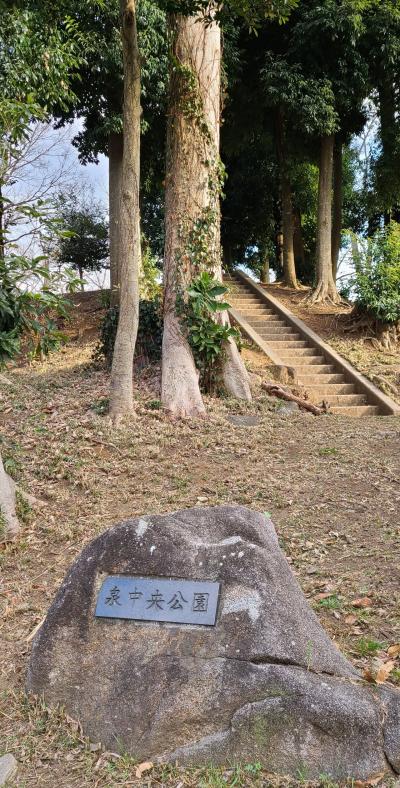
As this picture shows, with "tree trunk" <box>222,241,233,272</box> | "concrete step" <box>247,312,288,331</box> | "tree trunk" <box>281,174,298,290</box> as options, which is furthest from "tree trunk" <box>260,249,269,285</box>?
"concrete step" <box>247,312,288,331</box>

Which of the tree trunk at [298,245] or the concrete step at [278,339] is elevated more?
the tree trunk at [298,245]

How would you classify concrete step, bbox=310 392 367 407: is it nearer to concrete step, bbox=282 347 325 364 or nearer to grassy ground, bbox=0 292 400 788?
grassy ground, bbox=0 292 400 788

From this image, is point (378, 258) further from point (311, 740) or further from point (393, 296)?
point (311, 740)

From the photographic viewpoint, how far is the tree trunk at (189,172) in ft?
28.0

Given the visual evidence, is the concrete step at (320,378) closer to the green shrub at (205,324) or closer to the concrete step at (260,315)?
the green shrub at (205,324)

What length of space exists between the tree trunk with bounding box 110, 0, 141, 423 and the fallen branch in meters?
2.63

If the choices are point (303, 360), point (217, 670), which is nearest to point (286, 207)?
point (303, 360)

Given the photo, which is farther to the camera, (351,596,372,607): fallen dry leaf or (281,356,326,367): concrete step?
(281,356,326,367): concrete step

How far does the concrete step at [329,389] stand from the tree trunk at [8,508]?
6.24 meters

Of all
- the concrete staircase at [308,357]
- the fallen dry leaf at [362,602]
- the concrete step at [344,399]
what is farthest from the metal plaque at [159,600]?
the concrete step at [344,399]

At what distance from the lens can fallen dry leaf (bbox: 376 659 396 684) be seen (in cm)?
295

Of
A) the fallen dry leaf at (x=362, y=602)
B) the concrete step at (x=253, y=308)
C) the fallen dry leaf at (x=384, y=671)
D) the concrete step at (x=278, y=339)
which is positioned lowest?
the fallen dry leaf at (x=362, y=602)

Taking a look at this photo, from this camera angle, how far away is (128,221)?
23.9 feet

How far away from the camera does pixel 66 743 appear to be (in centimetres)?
288
